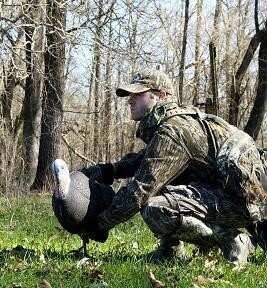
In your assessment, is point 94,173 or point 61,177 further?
point 94,173

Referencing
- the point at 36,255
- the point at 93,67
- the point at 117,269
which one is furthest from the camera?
the point at 93,67

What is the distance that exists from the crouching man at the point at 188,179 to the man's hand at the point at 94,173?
2 centimetres

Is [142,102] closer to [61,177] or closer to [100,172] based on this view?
[100,172]

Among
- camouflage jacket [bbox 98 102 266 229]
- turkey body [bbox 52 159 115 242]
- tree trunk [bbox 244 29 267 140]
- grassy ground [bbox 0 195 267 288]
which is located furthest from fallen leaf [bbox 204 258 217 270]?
tree trunk [bbox 244 29 267 140]

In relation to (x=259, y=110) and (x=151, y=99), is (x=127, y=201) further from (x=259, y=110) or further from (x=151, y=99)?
(x=259, y=110)

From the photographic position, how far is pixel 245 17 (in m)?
27.4

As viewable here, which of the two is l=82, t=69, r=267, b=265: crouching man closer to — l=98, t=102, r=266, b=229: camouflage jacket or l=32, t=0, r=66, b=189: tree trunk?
l=98, t=102, r=266, b=229: camouflage jacket

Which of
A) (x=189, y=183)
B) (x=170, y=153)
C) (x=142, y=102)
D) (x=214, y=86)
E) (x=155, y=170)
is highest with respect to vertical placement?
(x=214, y=86)

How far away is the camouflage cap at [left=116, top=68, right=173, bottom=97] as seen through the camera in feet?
15.6

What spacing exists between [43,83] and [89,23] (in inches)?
222

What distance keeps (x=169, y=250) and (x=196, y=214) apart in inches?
18.9

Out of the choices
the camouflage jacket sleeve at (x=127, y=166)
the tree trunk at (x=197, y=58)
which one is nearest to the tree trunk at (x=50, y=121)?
the tree trunk at (x=197, y=58)

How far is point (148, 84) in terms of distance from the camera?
4777mm

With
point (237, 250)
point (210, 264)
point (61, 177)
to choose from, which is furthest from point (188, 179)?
point (61, 177)
